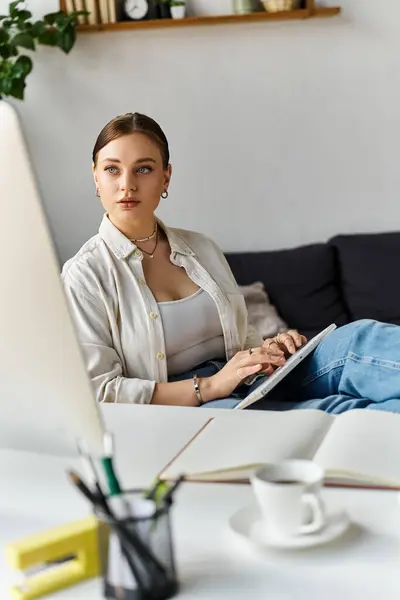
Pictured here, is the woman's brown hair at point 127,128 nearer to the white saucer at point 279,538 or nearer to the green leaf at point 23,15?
the white saucer at point 279,538

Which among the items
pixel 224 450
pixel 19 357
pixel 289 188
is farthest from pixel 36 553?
pixel 289 188

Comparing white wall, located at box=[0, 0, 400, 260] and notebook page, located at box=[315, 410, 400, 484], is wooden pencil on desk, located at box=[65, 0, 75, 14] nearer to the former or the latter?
white wall, located at box=[0, 0, 400, 260]

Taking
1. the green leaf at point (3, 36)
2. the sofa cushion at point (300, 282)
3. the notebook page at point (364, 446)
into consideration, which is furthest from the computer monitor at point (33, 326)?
the green leaf at point (3, 36)

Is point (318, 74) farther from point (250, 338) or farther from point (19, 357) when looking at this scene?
point (19, 357)

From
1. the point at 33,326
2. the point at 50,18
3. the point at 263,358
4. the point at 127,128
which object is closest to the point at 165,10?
the point at 50,18

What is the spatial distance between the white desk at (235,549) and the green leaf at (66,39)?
7.38ft

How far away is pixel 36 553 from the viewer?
78 cm

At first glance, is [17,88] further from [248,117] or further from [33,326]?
[33,326]

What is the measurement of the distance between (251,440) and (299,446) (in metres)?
0.07

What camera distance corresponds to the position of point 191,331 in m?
1.88

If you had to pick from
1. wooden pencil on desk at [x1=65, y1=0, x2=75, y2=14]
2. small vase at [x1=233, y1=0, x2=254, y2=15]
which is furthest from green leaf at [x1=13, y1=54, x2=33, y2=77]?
small vase at [x1=233, y1=0, x2=254, y2=15]

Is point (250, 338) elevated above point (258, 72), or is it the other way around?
point (258, 72)

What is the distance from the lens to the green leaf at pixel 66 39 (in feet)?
9.91

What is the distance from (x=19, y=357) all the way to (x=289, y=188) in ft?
8.11
